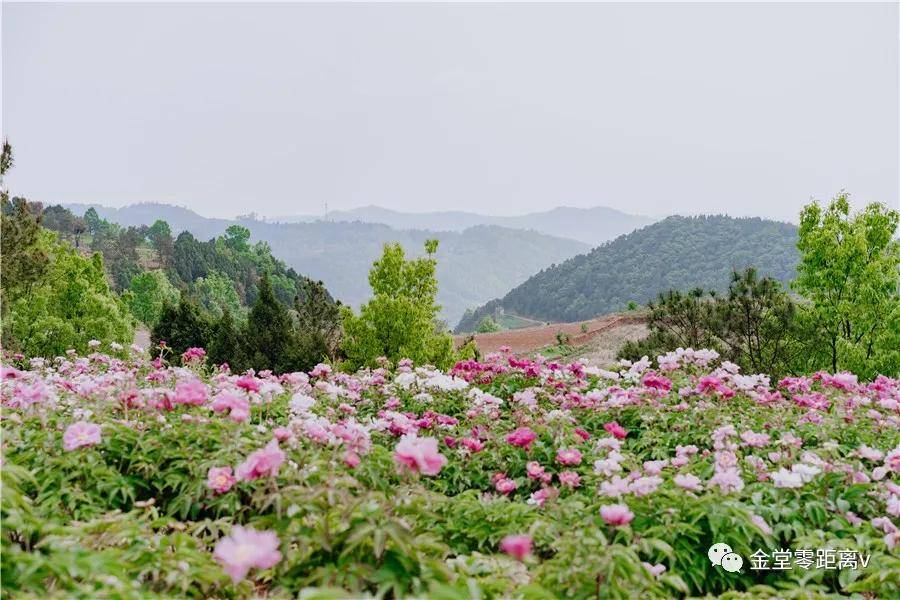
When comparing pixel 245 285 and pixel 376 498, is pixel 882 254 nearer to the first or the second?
pixel 376 498

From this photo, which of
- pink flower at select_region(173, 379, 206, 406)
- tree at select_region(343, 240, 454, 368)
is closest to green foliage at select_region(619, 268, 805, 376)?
tree at select_region(343, 240, 454, 368)

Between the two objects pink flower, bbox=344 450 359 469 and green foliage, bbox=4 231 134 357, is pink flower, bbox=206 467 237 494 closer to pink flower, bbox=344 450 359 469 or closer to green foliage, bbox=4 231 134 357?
pink flower, bbox=344 450 359 469

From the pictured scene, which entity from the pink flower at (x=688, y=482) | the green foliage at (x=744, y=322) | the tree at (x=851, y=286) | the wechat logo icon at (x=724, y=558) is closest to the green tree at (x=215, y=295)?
the green foliage at (x=744, y=322)

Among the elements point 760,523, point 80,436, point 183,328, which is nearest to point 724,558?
point 760,523

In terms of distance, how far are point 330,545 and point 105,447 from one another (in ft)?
6.86

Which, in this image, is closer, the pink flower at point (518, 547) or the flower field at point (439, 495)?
the pink flower at point (518, 547)

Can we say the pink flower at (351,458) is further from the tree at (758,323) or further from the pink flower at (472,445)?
the tree at (758,323)

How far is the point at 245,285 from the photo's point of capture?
274 feet

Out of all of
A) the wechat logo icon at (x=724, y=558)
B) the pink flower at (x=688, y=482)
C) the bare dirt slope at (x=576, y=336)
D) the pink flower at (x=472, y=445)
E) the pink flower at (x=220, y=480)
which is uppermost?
the pink flower at (x=220, y=480)

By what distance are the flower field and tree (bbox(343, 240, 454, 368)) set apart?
286 inches

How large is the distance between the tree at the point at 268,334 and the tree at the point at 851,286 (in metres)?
12.5

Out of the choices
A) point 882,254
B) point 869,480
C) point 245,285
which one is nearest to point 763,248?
point 245,285

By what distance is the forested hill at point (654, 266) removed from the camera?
3642 inches

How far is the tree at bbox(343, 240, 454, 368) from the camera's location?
13.7 metres
